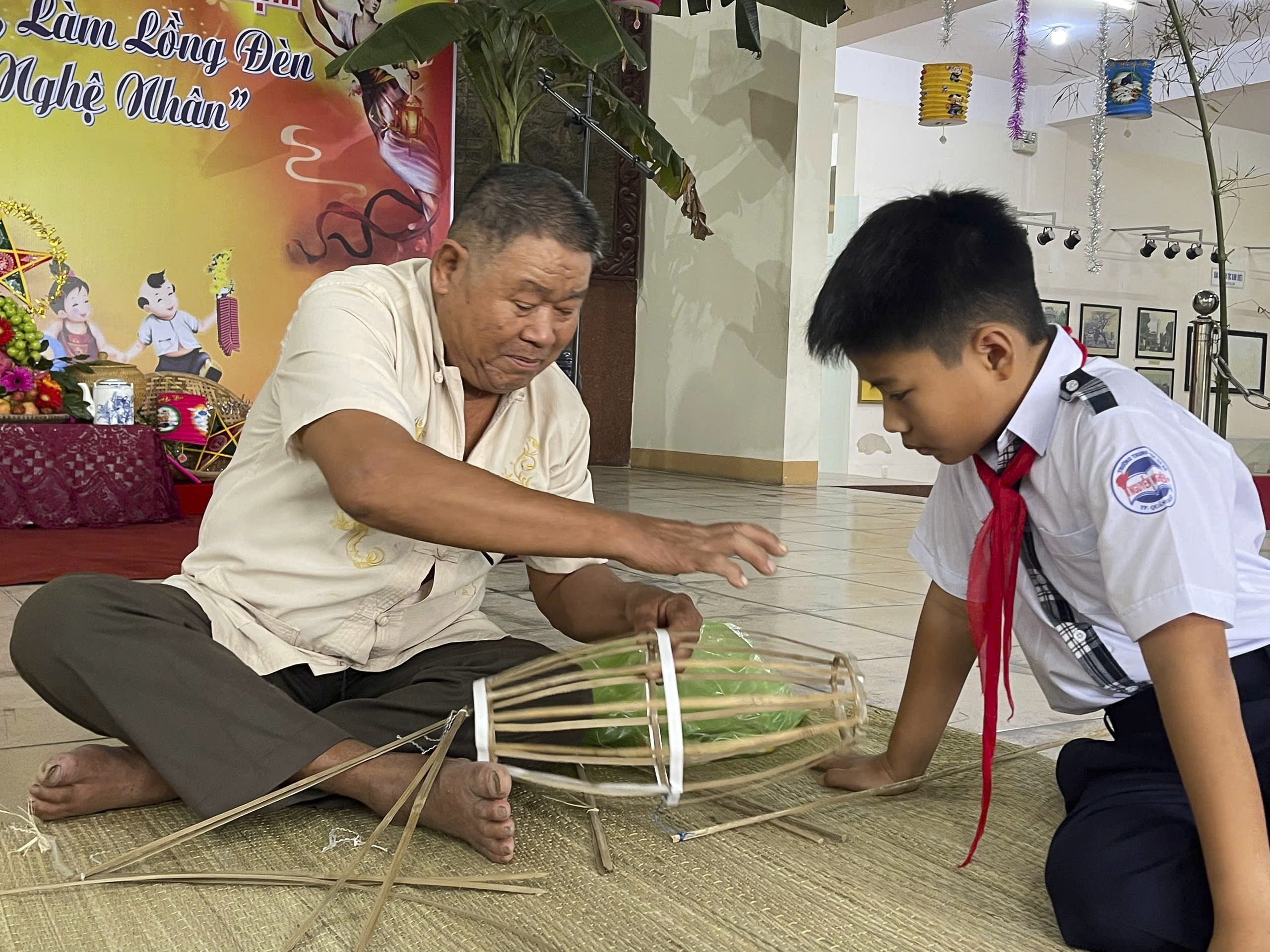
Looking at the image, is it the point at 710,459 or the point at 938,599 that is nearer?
the point at 938,599

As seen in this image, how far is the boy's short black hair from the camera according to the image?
52.0 inches

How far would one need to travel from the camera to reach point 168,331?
5.54m

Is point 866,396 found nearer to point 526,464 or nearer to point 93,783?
point 526,464

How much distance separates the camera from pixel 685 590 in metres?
3.38

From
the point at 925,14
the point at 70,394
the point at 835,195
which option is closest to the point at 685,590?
the point at 70,394

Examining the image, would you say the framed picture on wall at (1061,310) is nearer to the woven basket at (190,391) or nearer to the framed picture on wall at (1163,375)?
the framed picture on wall at (1163,375)

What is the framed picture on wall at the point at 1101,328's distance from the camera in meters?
11.3

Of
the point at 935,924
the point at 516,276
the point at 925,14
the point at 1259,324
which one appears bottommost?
the point at 935,924

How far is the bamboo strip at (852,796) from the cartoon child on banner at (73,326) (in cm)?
469

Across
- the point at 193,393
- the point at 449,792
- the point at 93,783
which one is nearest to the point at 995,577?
the point at 449,792

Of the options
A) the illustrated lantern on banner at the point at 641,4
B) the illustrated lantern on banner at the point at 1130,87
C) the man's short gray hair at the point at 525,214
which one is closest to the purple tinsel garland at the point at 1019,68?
the illustrated lantern on banner at the point at 1130,87

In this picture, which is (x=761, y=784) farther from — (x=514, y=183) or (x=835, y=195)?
(x=835, y=195)

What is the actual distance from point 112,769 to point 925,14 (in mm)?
6946

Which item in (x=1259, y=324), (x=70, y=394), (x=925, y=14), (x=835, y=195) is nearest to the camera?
(x=70, y=394)
